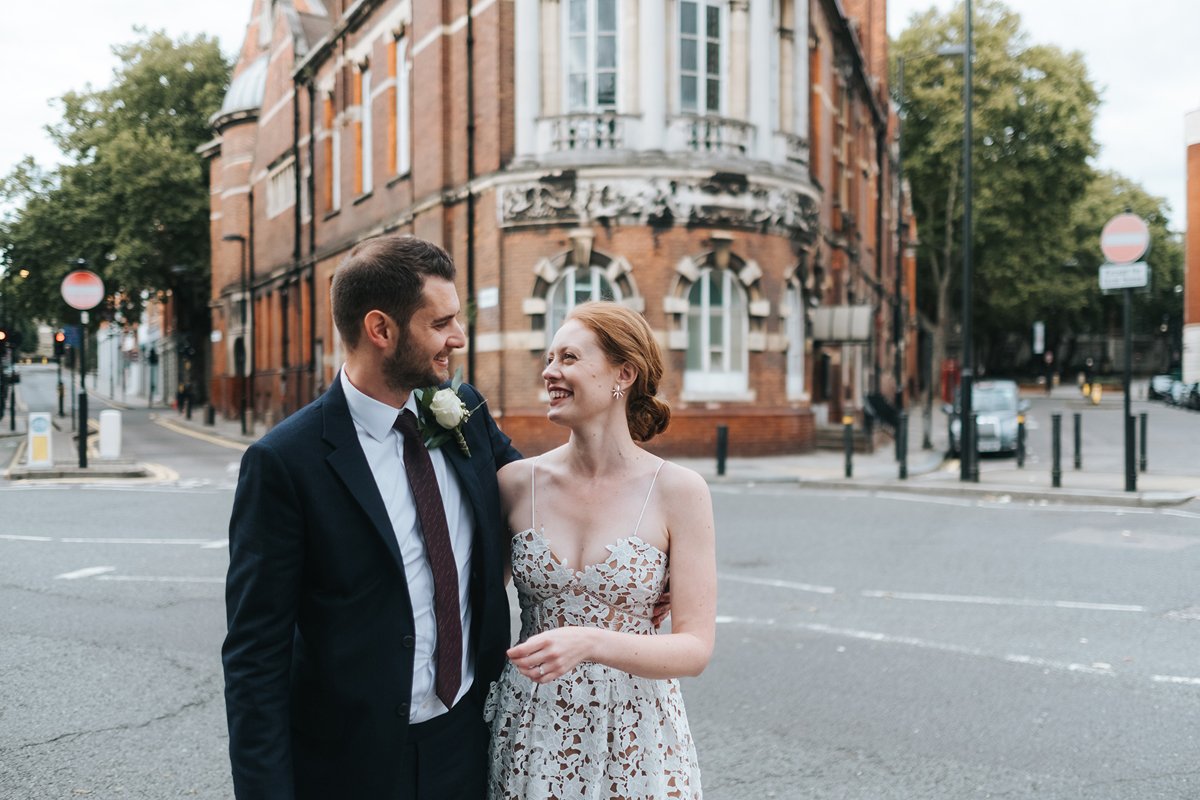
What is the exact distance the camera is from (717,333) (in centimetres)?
1980

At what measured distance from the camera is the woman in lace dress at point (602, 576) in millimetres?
2082

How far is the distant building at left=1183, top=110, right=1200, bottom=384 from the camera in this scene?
49562mm

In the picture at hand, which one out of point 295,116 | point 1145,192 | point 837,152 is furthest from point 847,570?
point 1145,192

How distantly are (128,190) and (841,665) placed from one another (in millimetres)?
40532

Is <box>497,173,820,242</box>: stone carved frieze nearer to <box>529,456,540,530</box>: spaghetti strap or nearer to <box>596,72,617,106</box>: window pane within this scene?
<box>596,72,617,106</box>: window pane

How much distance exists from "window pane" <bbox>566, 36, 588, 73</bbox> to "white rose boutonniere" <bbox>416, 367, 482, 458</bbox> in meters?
18.5

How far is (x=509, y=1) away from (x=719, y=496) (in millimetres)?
11787

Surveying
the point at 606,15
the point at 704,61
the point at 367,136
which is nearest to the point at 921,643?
the point at 704,61

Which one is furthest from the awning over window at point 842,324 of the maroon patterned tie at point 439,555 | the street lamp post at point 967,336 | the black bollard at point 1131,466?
the maroon patterned tie at point 439,555

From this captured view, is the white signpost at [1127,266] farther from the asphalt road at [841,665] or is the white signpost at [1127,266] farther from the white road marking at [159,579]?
the white road marking at [159,579]

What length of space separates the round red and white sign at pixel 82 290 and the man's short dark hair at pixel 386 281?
17.4 metres

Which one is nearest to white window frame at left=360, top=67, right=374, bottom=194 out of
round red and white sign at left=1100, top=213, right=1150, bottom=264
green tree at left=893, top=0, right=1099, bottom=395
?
round red and white sign at left=1100, top=213, right=1150, bottom=264

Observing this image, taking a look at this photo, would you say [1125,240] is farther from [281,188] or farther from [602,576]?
[281,188]

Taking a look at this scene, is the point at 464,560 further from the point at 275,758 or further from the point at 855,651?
the point at 855,651
